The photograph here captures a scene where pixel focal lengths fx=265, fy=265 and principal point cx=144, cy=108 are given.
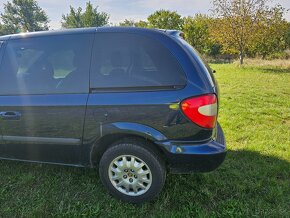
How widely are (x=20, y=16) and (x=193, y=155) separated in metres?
67.3

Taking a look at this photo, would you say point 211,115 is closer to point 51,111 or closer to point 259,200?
point 259,200

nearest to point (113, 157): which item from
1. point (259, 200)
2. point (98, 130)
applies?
point (98, 130)

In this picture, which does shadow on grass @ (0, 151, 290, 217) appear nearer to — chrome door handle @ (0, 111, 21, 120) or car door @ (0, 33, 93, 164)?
car door @ (0, 33, 93, 164)

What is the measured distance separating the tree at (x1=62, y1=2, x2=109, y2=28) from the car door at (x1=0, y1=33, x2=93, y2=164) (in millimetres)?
41623


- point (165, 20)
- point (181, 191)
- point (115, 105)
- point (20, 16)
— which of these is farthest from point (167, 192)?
point (20, 16)

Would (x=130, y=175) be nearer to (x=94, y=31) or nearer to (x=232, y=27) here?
(x=94, y=31)

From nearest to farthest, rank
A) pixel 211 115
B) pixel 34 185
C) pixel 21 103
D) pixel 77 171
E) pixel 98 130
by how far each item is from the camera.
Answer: pixel 211 115, pixel 98 130, pixel 21 103, pixel 34 185, pixel 77 171

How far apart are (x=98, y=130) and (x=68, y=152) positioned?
0.51 meters

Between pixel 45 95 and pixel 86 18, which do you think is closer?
pixel 45 95

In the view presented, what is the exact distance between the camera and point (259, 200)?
280 centimetres

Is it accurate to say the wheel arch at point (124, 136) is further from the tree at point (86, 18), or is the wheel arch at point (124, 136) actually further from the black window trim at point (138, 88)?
the tree at point (86, 18)

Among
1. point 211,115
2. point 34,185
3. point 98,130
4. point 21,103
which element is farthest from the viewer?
point 34,185

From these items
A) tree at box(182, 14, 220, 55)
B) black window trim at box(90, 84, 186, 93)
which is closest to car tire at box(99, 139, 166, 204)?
black window trim at box(90, 84, 186, 93)

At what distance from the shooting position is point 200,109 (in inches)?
97.6
